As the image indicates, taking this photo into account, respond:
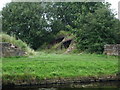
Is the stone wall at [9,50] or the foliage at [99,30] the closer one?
the stone wall at [9,50]

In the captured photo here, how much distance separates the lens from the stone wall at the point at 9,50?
1506 cm

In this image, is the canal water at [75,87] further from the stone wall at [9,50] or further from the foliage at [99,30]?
the foliage at [99,30]

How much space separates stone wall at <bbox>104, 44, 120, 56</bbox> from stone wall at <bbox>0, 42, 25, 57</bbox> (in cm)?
569

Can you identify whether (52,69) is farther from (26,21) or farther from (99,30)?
(26,21)

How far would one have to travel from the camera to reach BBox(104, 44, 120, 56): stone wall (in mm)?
17266

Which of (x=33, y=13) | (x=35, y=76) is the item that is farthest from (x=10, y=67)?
(x=33, y=13)

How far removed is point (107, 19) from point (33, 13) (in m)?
9.18

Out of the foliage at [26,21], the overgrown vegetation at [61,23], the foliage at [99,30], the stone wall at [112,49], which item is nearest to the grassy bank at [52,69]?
the stone wall at [112,49]

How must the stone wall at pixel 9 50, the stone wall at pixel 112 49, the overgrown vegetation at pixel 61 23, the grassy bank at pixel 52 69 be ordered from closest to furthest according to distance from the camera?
the grassy bank at pixel 52 69, the stone wall at pixel 9 50, the stone wall at pixel 112 49, the overgrown vegetation at pixel 61 23

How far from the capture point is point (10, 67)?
39.9 feet

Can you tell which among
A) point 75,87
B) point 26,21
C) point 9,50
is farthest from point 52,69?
point 26,21

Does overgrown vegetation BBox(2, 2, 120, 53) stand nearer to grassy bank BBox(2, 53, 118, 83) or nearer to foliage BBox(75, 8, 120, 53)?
foliage BBox(75, 8, 120, 53)

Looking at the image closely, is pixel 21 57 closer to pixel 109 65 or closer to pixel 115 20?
pixel 109 65

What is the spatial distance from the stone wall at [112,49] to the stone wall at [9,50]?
5694mm
